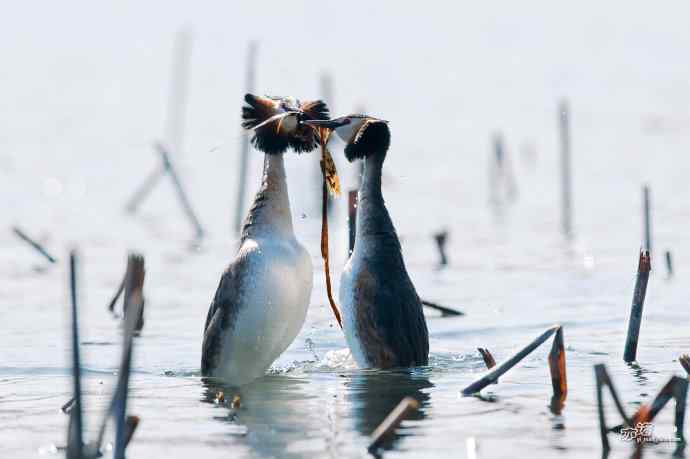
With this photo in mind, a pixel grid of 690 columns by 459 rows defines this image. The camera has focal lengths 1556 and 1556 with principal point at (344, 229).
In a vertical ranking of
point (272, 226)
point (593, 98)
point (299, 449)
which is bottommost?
point (299, 449)

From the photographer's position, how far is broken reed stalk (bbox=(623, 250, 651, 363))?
38.4 feet

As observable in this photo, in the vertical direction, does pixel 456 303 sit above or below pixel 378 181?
below

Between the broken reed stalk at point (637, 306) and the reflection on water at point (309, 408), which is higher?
the broken reed stalk at point (637, 306)

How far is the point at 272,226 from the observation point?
12.2m

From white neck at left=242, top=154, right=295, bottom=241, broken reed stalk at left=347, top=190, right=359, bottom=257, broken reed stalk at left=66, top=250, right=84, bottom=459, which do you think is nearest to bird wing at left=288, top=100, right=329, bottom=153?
white neck at left=242, top=154, right=295, bottom=241

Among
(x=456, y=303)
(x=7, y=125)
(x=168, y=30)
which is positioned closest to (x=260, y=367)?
(x=456, y=303)

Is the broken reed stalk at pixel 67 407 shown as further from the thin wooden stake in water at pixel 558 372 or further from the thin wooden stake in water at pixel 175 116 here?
the thin wooden stake in water at pixel 175 116

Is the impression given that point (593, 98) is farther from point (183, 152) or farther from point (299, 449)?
point (299, 449)

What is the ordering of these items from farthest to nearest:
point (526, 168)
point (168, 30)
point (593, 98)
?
point (168, 30), point (593, 98), point (526, 168)

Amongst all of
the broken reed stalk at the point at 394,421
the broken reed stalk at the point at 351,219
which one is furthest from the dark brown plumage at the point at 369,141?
the broken reed stalk at the point at 394,421

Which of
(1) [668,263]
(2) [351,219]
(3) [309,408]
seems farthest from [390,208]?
(3) [309,408]

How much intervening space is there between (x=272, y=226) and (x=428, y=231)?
15588 millimetres

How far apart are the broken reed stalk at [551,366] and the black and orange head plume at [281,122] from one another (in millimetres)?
3137

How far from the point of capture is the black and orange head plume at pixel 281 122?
12.5 metres
